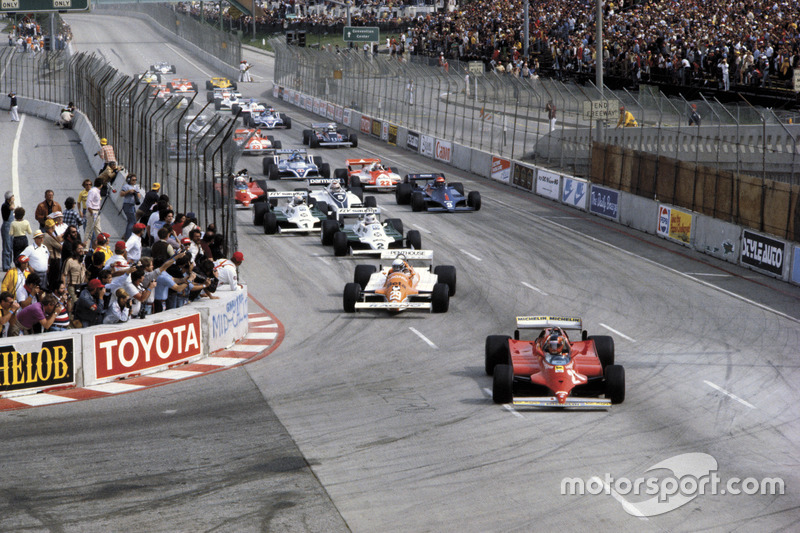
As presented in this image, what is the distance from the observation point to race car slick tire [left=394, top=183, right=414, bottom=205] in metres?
36.5

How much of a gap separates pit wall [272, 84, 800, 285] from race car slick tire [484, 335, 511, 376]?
10.7 meters

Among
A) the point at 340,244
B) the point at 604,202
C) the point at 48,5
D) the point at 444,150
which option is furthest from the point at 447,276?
the point at 48,5

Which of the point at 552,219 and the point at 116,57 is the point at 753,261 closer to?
the point at 552,219

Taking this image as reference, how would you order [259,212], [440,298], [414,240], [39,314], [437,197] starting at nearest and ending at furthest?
[39,314], [440,298], [414,240], [259,212], [437,197]

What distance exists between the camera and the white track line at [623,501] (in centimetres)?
1246

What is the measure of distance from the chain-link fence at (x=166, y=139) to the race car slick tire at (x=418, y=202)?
5.80 m

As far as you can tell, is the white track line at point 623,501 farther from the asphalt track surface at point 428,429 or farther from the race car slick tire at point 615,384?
the race car slick tire at point 615,384

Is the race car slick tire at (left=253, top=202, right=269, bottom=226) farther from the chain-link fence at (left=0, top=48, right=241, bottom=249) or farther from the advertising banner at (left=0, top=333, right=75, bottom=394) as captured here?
the advertising banner at (left=0, top=333, right=75, bottom=394)

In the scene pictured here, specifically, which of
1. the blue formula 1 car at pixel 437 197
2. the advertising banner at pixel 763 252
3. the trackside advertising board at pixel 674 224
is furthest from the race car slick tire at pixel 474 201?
the advertising banner at pixel 763 252

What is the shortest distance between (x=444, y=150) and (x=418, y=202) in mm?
12171

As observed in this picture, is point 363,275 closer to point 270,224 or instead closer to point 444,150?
point 270,224

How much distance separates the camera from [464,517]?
12422 mm

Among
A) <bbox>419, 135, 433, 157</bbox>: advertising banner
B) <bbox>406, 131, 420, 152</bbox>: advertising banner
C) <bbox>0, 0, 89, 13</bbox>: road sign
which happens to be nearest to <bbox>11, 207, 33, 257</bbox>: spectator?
<bbox>419, 135, 433, 157</bbox>: advertising banner

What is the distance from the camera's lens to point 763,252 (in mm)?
27328
